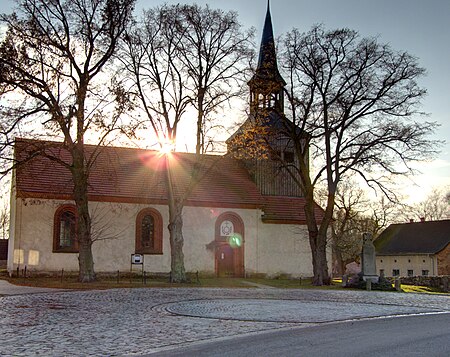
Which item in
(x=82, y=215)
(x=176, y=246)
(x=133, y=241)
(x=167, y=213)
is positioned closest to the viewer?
(x=82, y=215)

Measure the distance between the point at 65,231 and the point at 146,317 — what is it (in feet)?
71.6

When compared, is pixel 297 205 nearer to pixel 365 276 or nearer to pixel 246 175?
pixel 246 175

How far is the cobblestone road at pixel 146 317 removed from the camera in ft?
35.1

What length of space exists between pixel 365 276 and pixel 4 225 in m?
63.5

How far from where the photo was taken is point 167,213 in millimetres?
37938

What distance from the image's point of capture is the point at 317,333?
39.7 ft

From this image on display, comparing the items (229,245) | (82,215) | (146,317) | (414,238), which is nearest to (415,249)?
(414,238)

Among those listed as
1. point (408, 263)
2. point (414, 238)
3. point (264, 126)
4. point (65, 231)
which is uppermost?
point (264, 126)

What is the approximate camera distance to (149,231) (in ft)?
124

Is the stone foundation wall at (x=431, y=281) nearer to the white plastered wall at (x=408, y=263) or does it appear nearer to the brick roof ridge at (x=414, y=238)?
the white plastered wall at (x=408, y=263)

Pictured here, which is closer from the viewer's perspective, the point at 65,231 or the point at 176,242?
the point at 176,242

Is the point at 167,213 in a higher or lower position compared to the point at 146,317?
higher

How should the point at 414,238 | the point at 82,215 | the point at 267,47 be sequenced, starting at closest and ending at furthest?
1. the point at 82,215
2. the point at 267,47
3. the point at 414,238

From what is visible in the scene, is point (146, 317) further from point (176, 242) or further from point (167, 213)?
point (167, 213)
